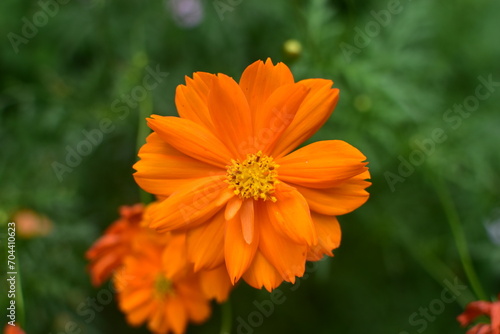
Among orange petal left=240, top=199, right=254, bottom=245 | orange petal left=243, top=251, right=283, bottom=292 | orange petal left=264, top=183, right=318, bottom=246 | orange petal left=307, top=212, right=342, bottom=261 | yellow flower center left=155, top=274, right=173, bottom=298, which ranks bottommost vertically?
yellow flower center left=155, top=274, right=173, bottom=298

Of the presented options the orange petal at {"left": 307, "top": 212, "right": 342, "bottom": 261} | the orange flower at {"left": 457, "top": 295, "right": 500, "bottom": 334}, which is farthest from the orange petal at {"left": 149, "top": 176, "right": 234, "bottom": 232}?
the orange flower at {"left": 457, "top": 295, "right": 500, "bottom": 334}

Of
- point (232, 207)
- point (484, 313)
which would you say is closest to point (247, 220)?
point (232, 207)

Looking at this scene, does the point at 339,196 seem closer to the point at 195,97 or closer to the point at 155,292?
the point at 195,97

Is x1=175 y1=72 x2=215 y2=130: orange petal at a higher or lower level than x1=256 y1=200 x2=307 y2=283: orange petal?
higher

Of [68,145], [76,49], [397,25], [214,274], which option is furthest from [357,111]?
[76,49]

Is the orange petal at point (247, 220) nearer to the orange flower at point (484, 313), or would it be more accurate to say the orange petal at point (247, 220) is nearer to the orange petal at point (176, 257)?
the orange petal at point (176, 257)

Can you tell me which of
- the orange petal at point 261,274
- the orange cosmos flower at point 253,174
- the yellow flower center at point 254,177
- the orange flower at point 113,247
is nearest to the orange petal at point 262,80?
the orange cosmos flower at point 253,174

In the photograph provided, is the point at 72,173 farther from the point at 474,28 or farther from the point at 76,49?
the point at 474,28

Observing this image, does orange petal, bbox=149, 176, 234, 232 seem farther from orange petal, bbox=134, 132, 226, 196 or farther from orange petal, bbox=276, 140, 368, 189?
orange petal, bbox=276, 140, 368, 189
